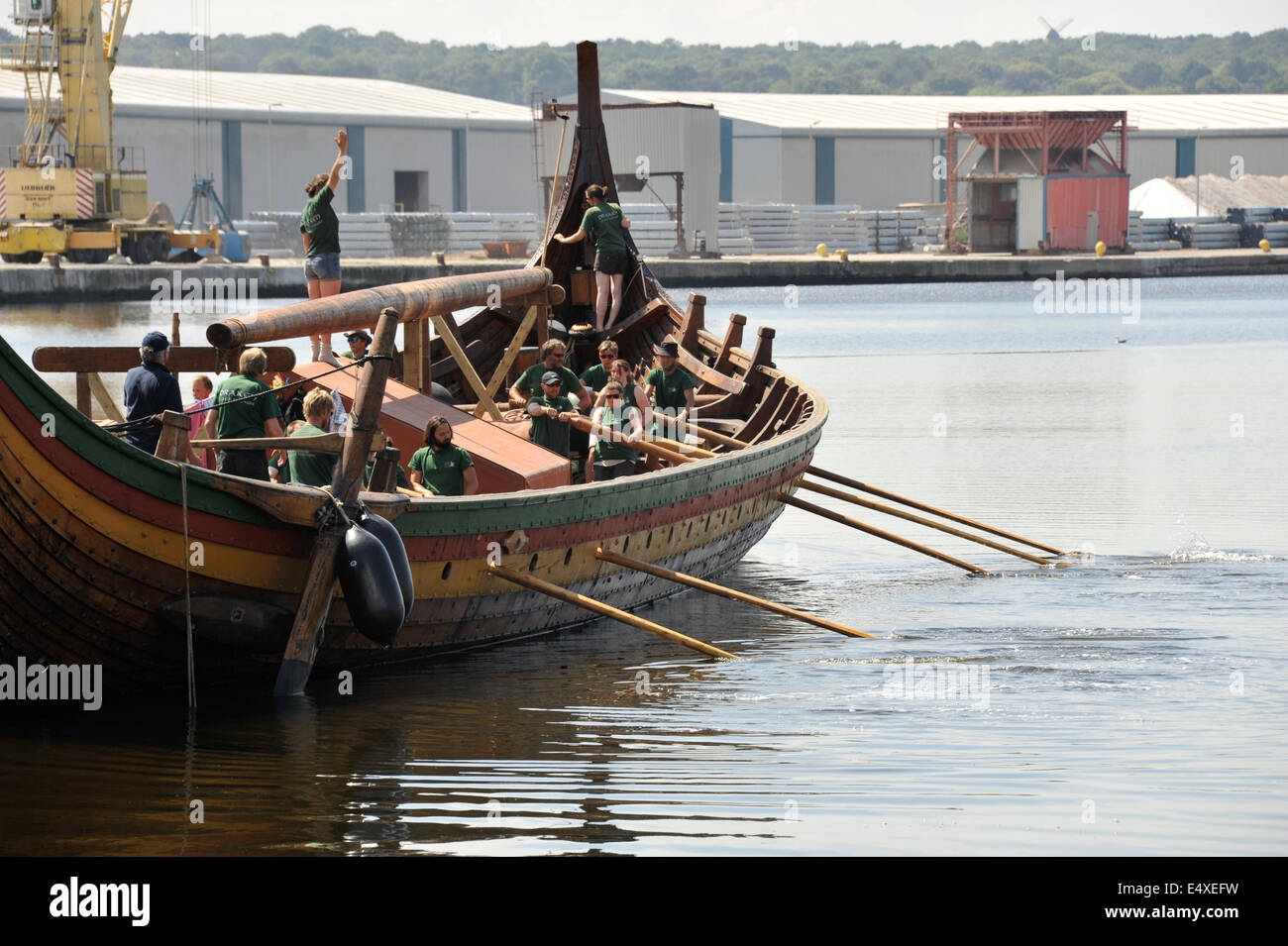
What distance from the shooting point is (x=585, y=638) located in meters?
12.9

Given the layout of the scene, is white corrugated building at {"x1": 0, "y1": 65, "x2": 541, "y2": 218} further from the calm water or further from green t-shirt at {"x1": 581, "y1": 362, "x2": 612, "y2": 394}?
the calm water

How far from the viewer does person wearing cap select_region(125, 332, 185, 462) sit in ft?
35.3

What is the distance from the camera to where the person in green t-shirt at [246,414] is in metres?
10.8

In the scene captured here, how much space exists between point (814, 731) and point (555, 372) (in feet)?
15.1

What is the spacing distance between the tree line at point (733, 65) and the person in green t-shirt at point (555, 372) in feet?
505

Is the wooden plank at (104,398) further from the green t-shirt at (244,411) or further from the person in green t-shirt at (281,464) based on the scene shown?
the green t-shirt at (244,411)

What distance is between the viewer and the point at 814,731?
33.4 ft

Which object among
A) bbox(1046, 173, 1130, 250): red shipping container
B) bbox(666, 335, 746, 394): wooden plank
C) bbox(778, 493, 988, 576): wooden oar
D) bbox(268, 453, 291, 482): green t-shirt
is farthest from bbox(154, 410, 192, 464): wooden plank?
bbox(1046, 173, 1130, 250): red shipping container

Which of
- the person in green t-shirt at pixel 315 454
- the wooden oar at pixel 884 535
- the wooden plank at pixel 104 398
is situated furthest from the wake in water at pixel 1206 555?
the wooden plank at pixel 104 398

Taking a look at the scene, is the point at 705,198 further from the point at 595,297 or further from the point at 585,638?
the point at 585,638

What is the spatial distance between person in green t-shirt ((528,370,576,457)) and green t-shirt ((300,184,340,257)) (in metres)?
3.68

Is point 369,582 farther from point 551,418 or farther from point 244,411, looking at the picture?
point 551,418

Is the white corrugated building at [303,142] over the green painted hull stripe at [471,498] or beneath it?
over

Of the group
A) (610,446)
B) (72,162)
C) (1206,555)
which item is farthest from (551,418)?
(72,162)
